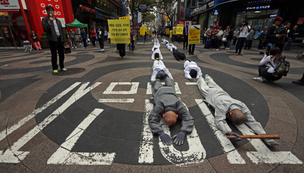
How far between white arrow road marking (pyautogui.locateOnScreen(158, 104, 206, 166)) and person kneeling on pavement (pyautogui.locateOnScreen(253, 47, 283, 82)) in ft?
13.9

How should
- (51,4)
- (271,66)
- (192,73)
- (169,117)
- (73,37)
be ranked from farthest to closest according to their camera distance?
(73,37) < (51,4) < (192,73) < (271,66) < (169,117)

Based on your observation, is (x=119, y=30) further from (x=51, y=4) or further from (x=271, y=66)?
(x=51, y=4)

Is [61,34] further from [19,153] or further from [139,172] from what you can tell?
[139,172]

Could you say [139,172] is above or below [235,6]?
below

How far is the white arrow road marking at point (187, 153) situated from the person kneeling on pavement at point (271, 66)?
424cm

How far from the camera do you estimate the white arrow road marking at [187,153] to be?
203 cm

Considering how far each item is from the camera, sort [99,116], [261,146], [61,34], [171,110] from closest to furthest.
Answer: [261,146] → [171,110] → [99,116] → [61,34]

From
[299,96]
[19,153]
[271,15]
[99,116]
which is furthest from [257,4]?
[19,153]

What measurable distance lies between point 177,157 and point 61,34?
6.47 m

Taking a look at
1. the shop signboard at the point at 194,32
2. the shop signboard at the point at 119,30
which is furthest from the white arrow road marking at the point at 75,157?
the shop signboard at the point at 194,32

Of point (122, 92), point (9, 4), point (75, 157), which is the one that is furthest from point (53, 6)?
point (75, 157)

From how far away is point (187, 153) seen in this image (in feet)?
7.04

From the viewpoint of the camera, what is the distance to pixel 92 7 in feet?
72.6

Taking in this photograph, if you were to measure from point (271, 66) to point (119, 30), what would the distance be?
762 centimetres
